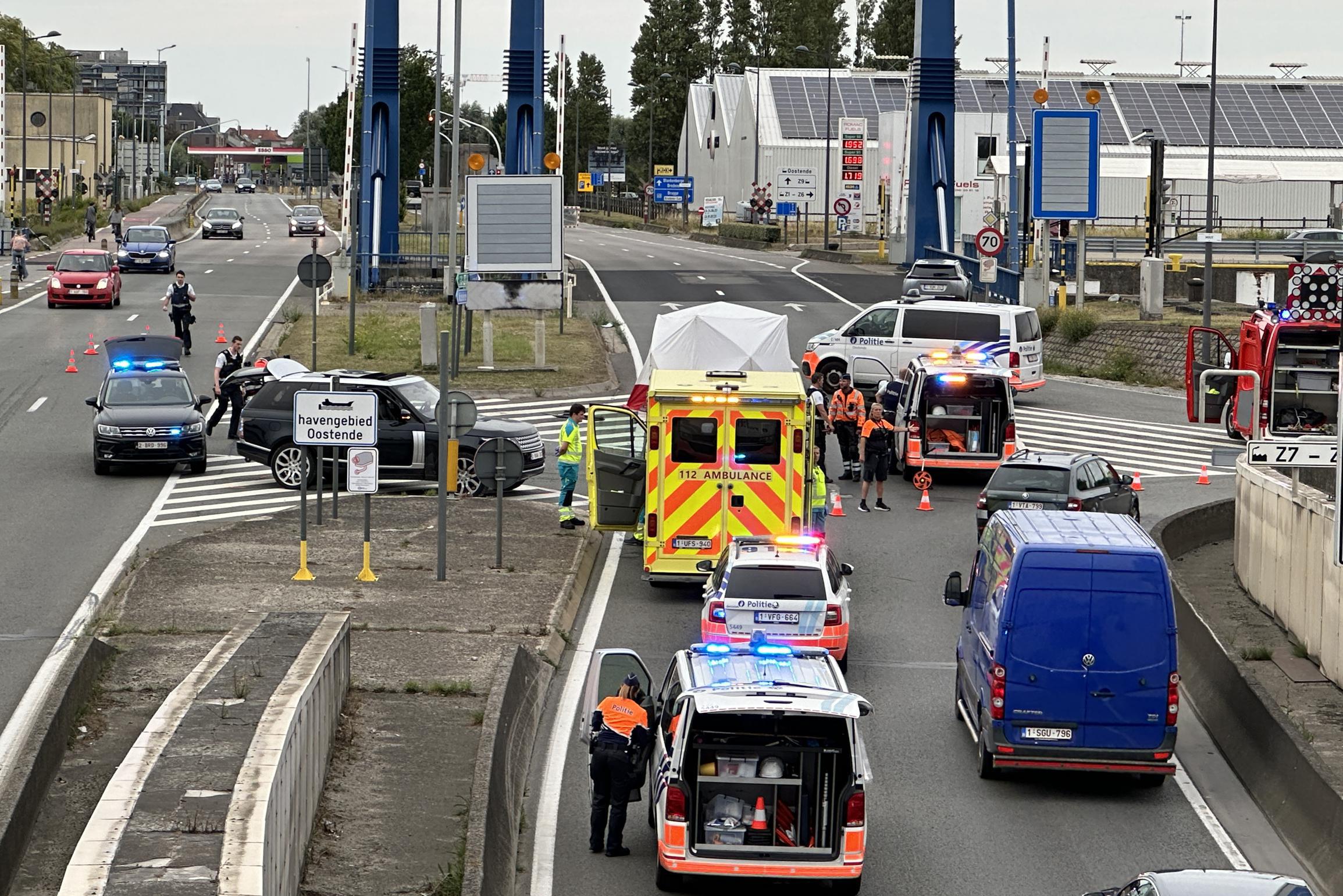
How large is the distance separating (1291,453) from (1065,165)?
32825 mm

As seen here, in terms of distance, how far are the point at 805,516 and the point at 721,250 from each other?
214 feet

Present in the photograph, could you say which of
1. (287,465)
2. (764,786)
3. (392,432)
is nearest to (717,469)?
(392,432)

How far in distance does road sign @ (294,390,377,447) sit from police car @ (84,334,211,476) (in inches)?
363

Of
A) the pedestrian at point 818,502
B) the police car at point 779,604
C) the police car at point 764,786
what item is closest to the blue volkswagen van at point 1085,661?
the police car at point 764,786

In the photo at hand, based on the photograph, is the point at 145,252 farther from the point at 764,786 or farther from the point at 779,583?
the point at 764,786

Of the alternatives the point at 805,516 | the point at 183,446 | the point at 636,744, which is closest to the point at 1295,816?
the point at 636,744

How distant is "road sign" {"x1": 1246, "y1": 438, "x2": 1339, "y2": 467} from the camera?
19453 millimetres

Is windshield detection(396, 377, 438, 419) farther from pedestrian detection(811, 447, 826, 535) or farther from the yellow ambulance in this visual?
the yellow ambulance

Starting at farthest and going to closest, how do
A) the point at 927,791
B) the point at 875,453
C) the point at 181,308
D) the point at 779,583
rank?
the point at 181,308 < the point at 875,453 < the point at 779,583 < the point at 927,791

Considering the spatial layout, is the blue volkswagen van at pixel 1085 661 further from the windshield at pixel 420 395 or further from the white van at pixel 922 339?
the white van at pixel 922 339

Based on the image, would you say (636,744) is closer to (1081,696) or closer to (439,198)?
(1081,696)

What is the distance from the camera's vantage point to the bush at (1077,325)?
154 feet

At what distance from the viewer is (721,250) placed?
87312mm

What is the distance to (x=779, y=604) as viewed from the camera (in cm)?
1852
